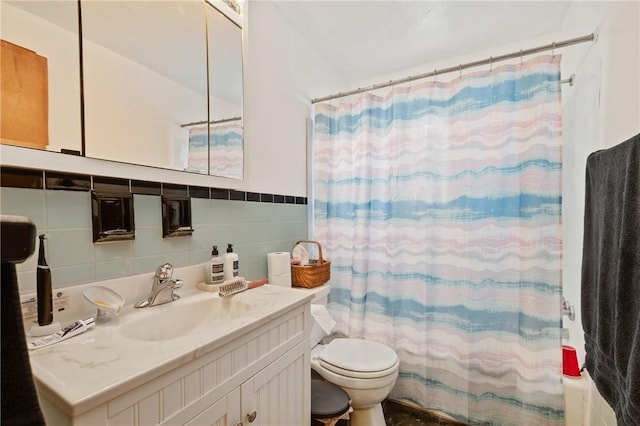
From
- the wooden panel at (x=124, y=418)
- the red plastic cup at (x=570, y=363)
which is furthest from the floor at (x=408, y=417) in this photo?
the wooden panel at (x=124, y=418)

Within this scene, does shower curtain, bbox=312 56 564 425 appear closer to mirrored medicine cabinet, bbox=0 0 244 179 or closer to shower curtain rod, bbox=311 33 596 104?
shower curtain rod, bbox=311 33 596 104

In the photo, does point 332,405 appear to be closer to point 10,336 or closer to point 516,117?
point 10,336

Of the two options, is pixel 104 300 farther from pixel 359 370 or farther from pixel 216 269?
pixel 359 370

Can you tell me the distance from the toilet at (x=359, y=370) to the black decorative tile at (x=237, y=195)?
0.76 metres

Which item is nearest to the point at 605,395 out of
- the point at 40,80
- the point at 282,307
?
the point at 282,307

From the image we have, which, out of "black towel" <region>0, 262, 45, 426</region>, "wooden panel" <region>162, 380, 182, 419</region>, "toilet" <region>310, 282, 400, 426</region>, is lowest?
"toilet" <region>310, 282, 400, 426</region>

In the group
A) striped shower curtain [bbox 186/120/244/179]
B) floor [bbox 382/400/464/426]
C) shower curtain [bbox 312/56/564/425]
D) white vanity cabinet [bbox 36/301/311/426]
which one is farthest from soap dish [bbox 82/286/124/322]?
floor [bbox 382/400/464/426]

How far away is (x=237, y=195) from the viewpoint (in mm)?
1480

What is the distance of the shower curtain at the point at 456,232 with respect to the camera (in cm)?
145

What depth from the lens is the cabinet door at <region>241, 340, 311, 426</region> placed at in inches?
35.5

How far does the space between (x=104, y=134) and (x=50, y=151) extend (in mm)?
166

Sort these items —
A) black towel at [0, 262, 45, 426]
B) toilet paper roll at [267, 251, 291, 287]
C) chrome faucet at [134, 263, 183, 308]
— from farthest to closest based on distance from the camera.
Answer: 1. toilet paper roll at [267, 251, 291, 287]
2. chrome faucet at [134, 263, 183, 308]
3. black towel at [0, 262, 45, 426]

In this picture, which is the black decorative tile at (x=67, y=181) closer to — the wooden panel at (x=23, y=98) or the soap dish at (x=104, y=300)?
the wooden panel at (x=23, y=98)

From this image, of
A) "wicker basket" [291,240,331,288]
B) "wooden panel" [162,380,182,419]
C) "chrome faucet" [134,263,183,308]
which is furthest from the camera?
"wicker basket" [291,240,331,288]
